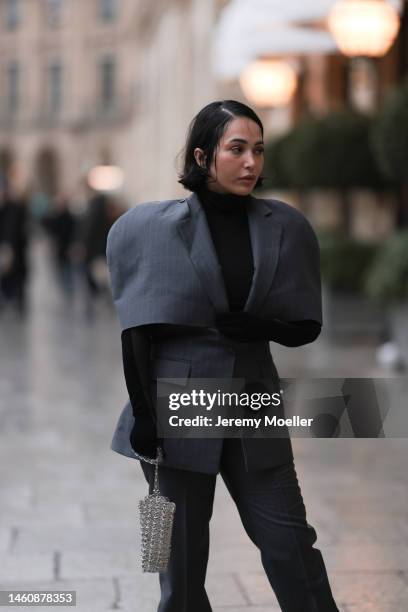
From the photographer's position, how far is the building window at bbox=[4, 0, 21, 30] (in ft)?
279

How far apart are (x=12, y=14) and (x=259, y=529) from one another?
84790mm

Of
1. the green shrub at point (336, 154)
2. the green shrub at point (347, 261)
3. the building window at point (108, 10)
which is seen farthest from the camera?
the building window at point (108, 10)

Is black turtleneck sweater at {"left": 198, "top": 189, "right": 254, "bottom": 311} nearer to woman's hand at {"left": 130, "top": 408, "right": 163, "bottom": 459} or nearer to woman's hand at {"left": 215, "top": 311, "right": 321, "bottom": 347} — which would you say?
woman's hand at {"left": 215, "top": 311, "right": 321, "bottom": 347}

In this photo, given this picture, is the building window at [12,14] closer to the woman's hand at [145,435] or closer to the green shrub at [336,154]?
the green shrub at [336,154]

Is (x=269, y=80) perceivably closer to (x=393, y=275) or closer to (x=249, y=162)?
(x=393, y=275)

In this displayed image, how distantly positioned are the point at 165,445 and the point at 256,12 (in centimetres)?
1182

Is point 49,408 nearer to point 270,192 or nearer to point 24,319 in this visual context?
point 24,319

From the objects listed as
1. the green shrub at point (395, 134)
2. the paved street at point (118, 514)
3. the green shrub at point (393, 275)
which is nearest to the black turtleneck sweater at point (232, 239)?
the paved street at point (118, 514)

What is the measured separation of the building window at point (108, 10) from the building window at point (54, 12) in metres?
4.09

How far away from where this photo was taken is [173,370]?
12.2 feet

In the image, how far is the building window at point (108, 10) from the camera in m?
78.2

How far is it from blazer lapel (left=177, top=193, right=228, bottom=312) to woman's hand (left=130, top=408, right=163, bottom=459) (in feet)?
1.17

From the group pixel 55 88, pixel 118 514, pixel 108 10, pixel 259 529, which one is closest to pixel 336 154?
pixel 118 514

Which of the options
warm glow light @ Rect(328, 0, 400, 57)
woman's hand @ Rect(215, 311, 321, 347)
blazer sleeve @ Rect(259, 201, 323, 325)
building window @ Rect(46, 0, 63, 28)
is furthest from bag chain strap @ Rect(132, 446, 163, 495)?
building window @ Rect(46, 0, 63, 28)
